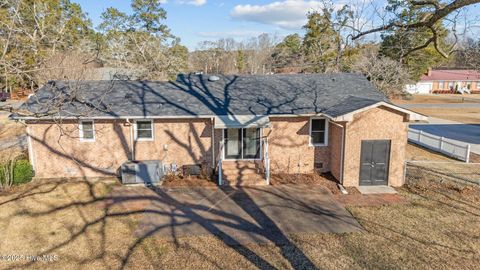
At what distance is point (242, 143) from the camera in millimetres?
15961

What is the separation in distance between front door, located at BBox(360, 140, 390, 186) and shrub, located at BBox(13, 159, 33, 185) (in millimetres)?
15599

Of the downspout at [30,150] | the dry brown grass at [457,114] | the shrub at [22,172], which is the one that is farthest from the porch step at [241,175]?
the dry brown grass at [457,114]

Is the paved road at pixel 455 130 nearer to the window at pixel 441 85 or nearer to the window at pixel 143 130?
the window at pixel 143 130

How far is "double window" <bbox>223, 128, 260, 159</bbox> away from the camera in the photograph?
15812 millimetres

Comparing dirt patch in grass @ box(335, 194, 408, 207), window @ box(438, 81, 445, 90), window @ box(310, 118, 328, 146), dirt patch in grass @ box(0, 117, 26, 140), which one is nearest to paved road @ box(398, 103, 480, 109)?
window @ box(438, 81, 445, 90)

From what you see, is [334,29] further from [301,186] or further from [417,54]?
[301,186]

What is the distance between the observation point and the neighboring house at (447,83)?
221 ft

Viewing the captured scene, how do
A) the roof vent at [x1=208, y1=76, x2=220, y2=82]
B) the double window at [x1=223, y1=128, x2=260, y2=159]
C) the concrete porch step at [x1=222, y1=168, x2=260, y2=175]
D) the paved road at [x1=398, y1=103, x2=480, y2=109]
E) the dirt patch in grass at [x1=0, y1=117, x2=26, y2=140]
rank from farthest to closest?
the paved road at [x1=398, y1=103, x2=480, y2=109], the dirt patch in grass at [x1=0, y1=117, x2=26, y2=140], the roof vent at [x1=208, y1=76, x2=220, y2=82], the double window at [x1=223, y1=128, x2=260, y2=159], the concrete porch step at [x1=222, y1=168, x2=260, y2=175]

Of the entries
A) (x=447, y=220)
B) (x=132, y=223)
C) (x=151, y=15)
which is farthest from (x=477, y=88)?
(x=132, y=223)

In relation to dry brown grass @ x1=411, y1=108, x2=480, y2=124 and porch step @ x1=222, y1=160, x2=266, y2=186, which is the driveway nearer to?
porch step @ x1=222, y1=160, x2=266, y2=186

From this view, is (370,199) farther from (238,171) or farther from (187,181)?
(187,181)

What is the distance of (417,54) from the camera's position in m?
49.0

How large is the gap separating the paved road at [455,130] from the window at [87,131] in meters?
23.7

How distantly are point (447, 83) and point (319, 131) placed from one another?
6739 cm
